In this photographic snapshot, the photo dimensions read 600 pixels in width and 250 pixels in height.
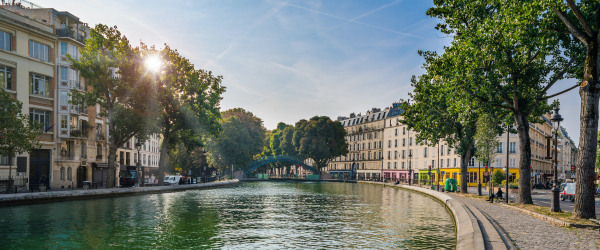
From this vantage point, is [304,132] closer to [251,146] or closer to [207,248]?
[251,146]

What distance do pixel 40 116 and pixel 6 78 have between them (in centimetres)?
532

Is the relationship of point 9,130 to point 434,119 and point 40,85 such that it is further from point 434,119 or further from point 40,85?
point 434,119

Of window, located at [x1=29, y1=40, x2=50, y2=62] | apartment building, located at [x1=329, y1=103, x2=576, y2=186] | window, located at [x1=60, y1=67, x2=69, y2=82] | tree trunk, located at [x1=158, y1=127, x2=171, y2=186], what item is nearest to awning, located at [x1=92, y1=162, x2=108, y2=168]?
tree trunk, located at [x1=158, y1=127, x2=171, y2=186]

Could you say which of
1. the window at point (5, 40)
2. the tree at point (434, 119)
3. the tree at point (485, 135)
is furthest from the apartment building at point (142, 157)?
the tree at point (485, 135)

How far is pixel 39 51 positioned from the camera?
136 feet

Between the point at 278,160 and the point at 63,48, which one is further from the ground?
the point at 63,48

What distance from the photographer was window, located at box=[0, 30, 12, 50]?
3728 cm

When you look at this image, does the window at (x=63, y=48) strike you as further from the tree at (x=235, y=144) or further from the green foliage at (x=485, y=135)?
the tree at (x=235, y=144)

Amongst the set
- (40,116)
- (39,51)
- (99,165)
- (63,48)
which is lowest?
(99,165)

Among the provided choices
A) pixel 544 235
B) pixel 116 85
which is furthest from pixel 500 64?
pixel 116 85

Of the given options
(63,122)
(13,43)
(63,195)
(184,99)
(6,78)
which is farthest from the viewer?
(184,99)

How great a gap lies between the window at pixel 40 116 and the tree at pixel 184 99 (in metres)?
11.2

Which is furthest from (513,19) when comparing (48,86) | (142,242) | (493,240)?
(48,86)

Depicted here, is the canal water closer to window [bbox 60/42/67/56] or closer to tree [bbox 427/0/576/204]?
tree [bbox 427/0/576/204]
